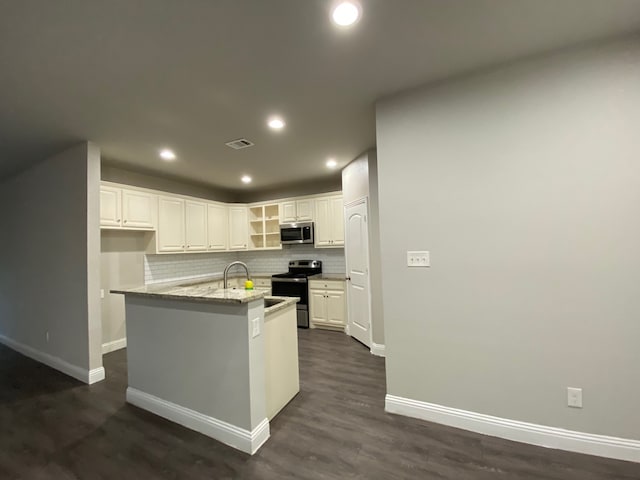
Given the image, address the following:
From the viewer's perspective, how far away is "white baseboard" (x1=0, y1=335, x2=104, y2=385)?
10.3 ft

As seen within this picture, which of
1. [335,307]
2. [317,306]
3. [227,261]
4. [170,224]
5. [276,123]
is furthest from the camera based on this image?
[227,261]

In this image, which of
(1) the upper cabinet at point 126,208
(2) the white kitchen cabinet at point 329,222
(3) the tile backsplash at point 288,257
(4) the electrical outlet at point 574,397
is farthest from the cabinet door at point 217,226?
(4) the electrical outlet at point 574,397

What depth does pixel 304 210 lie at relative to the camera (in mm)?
5281

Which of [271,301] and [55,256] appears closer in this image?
[271,301]

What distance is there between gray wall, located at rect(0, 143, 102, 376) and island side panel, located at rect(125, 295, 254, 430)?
3.36ft

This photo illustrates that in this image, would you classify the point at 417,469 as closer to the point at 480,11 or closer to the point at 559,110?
the point at 559,110

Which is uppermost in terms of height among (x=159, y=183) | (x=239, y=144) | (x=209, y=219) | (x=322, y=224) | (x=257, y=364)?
(x=239, y=144)

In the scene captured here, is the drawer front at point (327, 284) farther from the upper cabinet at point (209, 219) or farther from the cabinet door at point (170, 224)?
the cabinet door at point (170, 224)

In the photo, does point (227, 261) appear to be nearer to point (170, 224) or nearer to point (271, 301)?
point (170, 224)

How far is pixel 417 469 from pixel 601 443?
121 centimetres

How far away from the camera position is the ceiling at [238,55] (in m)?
1.53

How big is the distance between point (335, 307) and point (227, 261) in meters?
2.76

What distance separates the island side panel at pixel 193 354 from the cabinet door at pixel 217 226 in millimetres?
2829

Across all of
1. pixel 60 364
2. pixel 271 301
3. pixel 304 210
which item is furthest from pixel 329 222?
pixel 60 364
